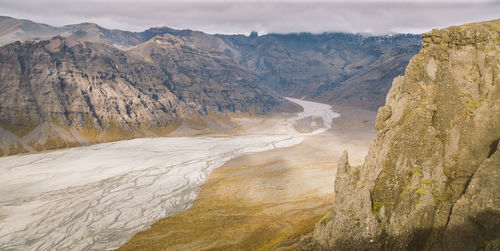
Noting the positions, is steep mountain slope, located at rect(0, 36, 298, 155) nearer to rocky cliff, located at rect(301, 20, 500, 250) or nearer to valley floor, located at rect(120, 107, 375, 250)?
valley floor, located at rect(120, 107, 375, 250)

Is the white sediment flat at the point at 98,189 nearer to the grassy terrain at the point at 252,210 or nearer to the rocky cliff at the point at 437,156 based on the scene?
the grassy terrain at the point at 252,210

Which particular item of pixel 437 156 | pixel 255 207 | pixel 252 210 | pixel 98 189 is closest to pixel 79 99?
pixel 98 189

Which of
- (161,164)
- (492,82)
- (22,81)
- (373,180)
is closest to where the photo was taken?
(492,82)

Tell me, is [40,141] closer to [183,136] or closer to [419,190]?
[183,136]

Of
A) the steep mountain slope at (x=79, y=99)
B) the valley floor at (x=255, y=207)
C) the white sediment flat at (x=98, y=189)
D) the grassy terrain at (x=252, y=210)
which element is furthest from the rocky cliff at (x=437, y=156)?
the steep mountain slope at (x=79, y=99)

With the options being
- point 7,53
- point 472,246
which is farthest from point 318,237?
point 7,53

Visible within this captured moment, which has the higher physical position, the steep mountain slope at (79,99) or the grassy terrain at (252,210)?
the steep mountain slope at (79,99)
